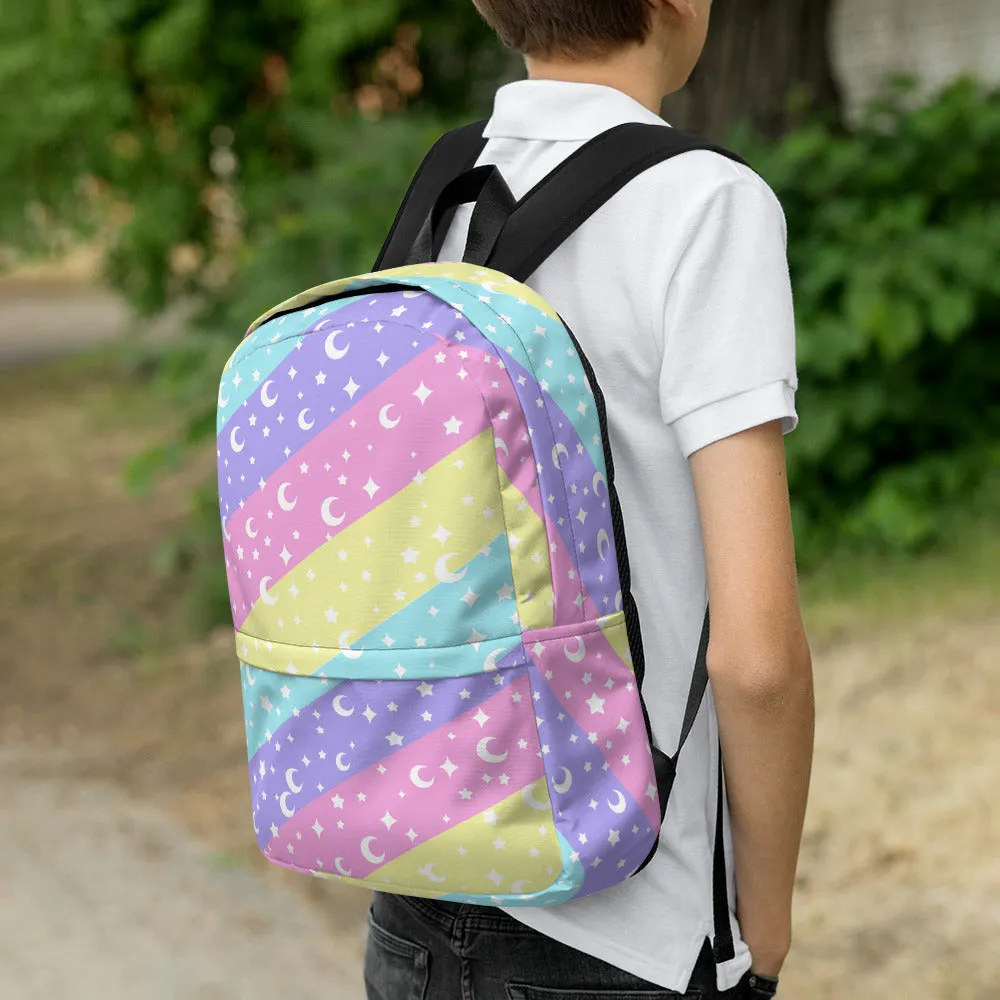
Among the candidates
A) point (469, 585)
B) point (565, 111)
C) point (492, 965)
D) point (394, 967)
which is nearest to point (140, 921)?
point (394, 967)

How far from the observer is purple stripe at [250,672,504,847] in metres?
1.33

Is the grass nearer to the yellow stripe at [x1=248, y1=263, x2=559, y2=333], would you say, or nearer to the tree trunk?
the tree trunk

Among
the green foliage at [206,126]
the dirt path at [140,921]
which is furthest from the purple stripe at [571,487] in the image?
the green foliage at [206,126]

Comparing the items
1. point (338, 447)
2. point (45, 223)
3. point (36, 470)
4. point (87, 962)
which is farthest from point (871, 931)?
point (36, 470)

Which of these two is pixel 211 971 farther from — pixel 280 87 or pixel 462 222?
pixel 280 87

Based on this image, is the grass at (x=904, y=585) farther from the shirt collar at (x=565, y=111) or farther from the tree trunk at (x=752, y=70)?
the shirt collar at (x=565, y=111)

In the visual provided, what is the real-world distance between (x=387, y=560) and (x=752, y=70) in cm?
561

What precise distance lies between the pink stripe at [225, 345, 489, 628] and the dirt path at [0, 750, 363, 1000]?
245 centimetres

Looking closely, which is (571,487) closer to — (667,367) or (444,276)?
(667,367)

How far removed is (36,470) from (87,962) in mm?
8050

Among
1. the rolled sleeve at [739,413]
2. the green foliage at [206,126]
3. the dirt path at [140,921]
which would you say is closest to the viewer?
the rolled sleeve at [739,413]

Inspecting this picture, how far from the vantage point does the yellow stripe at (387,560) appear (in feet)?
4.31

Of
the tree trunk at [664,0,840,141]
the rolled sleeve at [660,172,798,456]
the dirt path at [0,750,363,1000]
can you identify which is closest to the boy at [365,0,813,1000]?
the rolled sleeve at [660,172,798,456]

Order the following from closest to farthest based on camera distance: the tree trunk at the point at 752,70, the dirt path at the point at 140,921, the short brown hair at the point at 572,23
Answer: the short brown hair at the point at 572,23
the dirt path at the point at 140,921
the tree trunk at the point at 752,70
